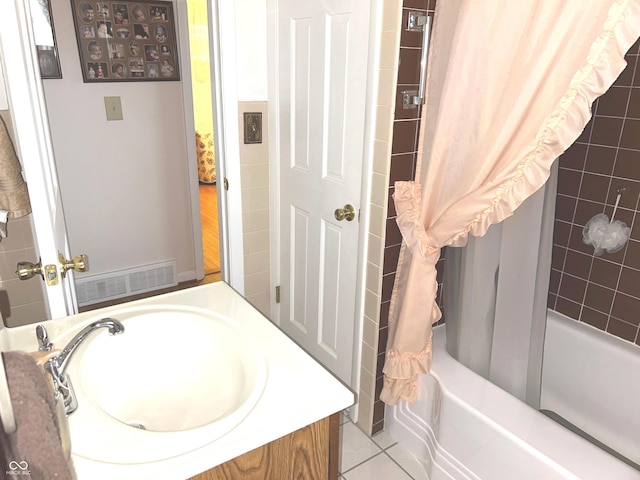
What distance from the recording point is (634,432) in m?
1.85

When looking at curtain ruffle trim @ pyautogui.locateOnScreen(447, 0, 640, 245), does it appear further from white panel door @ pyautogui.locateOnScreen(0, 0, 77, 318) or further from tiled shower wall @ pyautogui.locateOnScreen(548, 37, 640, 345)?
white panel door @ pyautogui.locateOnScreen(0, 0, 77, 318)

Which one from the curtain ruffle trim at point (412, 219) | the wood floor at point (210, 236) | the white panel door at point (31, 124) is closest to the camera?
the white panel door at point (31, 124)

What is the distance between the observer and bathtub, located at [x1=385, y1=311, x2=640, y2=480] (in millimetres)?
1413

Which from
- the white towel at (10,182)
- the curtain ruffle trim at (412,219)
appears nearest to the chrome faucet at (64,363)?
the white towel at (10,182)

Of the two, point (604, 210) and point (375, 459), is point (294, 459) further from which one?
point (604, 210)

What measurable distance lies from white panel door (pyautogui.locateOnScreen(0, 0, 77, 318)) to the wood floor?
7.55ft

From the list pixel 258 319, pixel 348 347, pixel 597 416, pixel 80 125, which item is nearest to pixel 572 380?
pixel 597 416

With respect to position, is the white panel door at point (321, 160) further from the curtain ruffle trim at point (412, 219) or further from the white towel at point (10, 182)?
the white towel at point (10, 182)

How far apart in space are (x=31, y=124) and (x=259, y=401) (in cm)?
73

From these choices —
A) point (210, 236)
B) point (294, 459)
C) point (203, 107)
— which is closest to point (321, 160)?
point (294, 459)

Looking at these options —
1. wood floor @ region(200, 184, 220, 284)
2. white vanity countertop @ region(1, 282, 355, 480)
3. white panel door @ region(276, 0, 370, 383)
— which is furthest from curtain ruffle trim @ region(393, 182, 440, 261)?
wood floor @ region(200, 184, 220, 284)

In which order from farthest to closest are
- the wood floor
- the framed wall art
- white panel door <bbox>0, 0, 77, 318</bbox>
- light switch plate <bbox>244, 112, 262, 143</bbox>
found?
the wood floor
the framed wall art
light switch plate <bbox>244, 112, 262, 143</bbox>
white panel door <bbox>0, 0, 77, 318</bbox>

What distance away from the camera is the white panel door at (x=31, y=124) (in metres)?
0.96

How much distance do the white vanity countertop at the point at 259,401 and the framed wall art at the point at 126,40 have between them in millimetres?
1924
